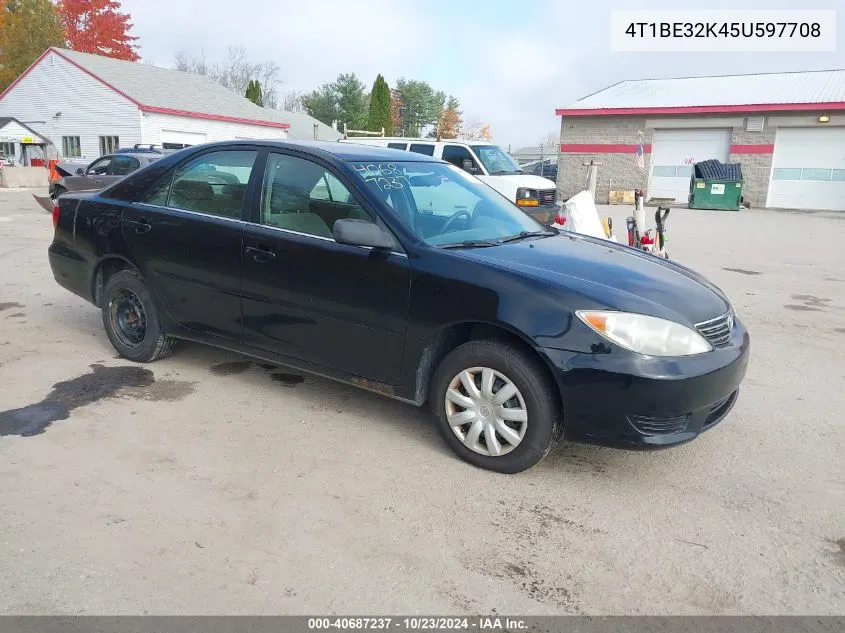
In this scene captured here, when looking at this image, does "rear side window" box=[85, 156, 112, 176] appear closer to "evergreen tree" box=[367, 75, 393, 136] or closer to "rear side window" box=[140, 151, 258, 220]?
"rear side window" box=[140, 151, 258, 220]

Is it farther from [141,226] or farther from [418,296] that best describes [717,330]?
[141,226]

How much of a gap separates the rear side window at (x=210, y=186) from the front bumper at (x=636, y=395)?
7.63 feet

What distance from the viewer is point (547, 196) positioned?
1362 cm

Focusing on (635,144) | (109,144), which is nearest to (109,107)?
(109,144)

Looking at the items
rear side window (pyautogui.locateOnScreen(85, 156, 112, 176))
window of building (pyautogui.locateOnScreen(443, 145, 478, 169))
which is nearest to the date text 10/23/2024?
window of building (pyautogui.locateOnScreen(443, 145, 478, 169))

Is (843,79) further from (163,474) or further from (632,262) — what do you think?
(163,474)

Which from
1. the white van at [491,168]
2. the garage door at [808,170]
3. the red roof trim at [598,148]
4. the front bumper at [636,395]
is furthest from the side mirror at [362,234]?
the red roof trim at [598,148]

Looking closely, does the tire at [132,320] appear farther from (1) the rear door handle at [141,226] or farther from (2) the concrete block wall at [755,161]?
(2) the concrete block wall at [755,161]

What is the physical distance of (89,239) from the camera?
16.6ft

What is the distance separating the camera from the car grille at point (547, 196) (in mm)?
13401

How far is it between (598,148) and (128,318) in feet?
93.5

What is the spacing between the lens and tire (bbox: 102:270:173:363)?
4836 millimetres

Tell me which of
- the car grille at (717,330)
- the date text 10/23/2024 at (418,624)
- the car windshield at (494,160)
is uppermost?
the car windshield at (494,160)

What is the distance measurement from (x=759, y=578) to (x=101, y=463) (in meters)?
3.13
